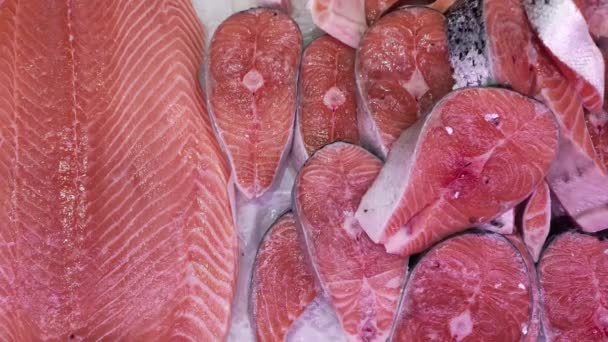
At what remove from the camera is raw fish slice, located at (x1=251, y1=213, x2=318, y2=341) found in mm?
2125

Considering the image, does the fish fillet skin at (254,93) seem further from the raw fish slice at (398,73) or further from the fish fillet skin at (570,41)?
the fish fillet skin at (570,41)

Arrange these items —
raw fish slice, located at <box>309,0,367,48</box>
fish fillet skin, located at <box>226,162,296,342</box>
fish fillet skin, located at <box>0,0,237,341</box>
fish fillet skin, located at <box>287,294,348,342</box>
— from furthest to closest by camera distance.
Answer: raw fish slice, located at <box>309,0,367,48</box>, fish fillet skin, located at <box>226,162,296,342</box>, fish fillet skin, located at <box>287,294,348,342</box>, fish fillet skin, located at <box>0,0,237,341</box>

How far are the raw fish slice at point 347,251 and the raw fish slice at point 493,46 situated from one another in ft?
1.79

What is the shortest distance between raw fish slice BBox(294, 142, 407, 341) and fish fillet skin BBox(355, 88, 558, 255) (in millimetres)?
79

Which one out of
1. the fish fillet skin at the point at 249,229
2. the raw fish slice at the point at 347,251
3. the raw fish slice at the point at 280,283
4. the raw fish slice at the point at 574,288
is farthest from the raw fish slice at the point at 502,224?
the fish fillet skin at the point at 249,229

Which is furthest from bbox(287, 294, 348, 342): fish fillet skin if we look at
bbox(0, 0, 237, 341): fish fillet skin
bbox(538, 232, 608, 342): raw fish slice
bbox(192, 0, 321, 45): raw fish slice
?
bbox(192, 0, 321, 45): raw fish slice

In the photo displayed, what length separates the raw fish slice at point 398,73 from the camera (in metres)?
2.21

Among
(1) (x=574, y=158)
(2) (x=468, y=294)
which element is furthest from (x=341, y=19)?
(2) (x=468, y=294)

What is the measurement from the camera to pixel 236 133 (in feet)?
7.61

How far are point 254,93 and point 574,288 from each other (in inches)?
60.3

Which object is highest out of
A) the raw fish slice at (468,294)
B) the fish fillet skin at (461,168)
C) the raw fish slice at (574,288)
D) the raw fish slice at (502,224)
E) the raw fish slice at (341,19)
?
the raw fish slice at (341,19)

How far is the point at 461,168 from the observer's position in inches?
77.8

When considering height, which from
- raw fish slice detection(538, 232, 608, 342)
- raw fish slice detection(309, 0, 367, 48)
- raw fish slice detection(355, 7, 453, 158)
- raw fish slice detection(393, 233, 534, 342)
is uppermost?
raw fish slice detection(309, 0, 367, 48)

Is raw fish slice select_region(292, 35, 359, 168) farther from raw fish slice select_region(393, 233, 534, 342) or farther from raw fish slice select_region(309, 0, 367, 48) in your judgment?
raw fish slice select_region(393, 233, 534, 342)
